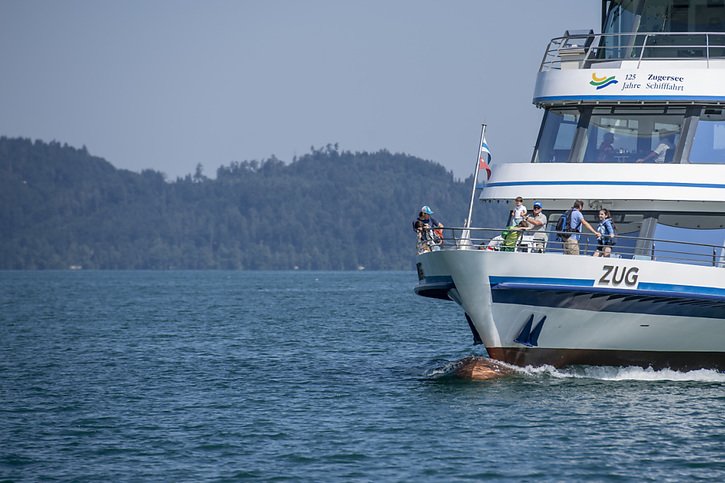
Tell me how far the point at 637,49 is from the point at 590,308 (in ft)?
20.6

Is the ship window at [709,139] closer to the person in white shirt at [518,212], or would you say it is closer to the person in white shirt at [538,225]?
the person in white shirt at [538,225]

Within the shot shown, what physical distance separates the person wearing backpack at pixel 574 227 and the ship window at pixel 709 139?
2554mm

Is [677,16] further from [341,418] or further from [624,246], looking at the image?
[341,418]

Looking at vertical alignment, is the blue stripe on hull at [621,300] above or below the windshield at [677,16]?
below

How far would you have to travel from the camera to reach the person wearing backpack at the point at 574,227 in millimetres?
23734

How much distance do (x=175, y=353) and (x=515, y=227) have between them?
14.4 metres

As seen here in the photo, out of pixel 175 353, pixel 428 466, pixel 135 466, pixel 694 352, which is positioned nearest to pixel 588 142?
pixel 694 352

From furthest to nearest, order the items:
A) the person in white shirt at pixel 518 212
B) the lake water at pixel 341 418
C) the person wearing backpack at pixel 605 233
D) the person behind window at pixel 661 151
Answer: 1. the person behind window at pixel 661 151
2. the person in white shirt at pixel 518 212
3. the person wearing backpack at pixel 605 233
4. the lake water at pixel 341 418

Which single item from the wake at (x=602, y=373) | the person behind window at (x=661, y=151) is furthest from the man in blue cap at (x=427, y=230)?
the person behind window at (x=661, y=151)

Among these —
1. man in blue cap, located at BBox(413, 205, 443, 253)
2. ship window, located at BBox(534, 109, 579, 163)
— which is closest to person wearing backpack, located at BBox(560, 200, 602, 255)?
ship window, located at BBox(534, 109, 579, 163)

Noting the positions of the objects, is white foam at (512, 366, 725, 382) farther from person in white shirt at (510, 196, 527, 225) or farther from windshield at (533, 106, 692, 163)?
windshield at (533, 106, 692, 163)

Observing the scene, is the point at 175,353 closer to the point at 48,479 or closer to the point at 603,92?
the point at 603,92

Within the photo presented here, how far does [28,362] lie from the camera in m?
33.7

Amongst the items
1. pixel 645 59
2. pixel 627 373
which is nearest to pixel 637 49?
pixel 645 59
